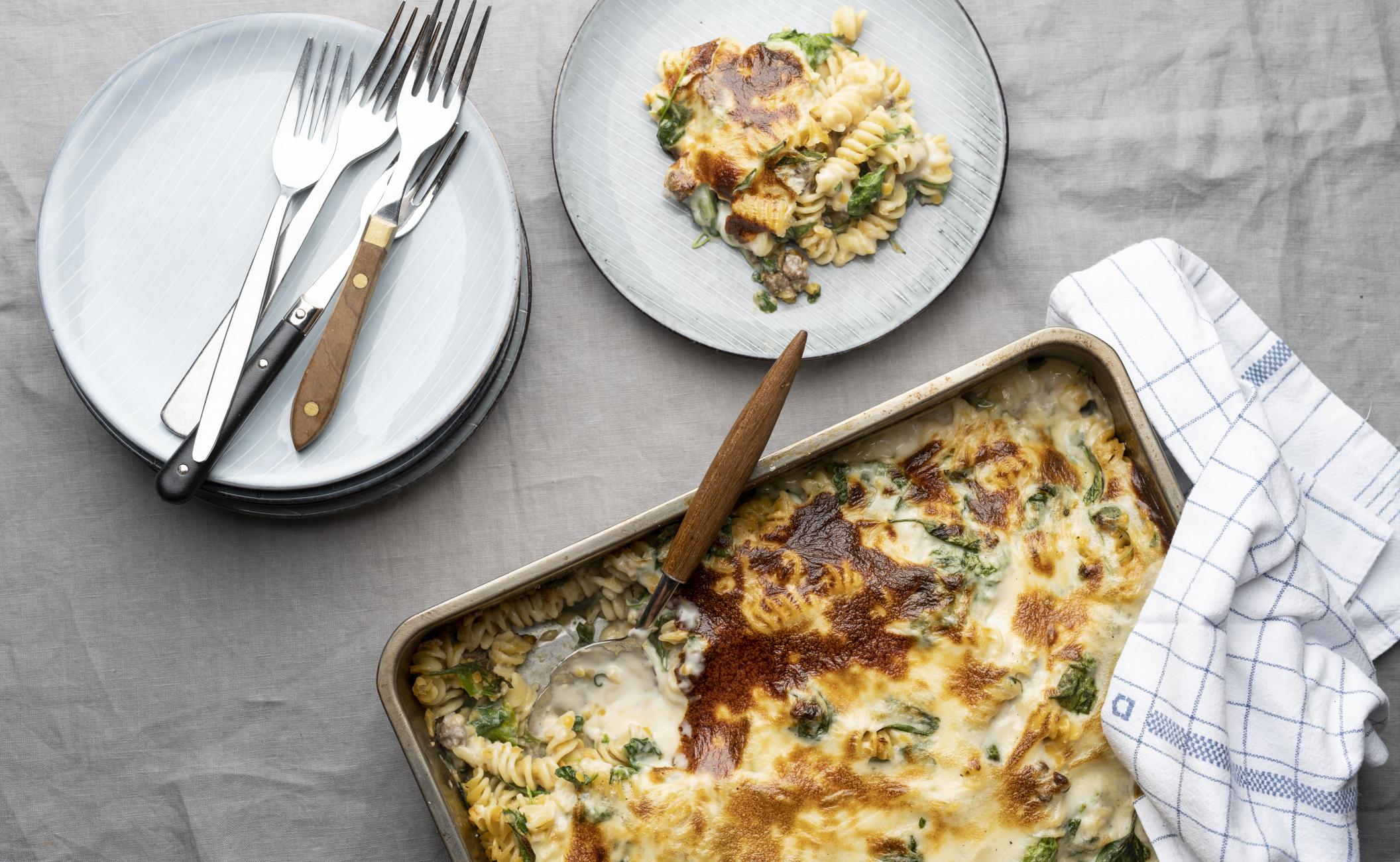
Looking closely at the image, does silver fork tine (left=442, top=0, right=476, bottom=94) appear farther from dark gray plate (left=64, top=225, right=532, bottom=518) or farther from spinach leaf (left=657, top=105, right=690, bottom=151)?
spinach leaf (left=657, top=105, right=690, bottom=151)

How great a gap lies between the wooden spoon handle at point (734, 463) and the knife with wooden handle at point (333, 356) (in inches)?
37.7

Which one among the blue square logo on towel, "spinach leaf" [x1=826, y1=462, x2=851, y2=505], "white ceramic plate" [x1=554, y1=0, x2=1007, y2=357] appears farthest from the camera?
"white ceramic plate" [x1=554, y1=0, x2=1007, y2=357]

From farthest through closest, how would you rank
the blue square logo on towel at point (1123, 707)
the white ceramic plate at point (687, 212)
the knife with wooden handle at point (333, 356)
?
the white ceramic plate at point (687, 212)
the knife with wooden handle at point (333, 356)
the blue square logo on towel at point (1123, 707)

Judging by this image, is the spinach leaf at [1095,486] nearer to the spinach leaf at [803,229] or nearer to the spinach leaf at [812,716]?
the spinach leaf at [812,716]

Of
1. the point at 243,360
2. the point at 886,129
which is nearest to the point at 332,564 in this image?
the point at 243,360

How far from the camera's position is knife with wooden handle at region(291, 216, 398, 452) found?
243cm

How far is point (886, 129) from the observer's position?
2.61 metres

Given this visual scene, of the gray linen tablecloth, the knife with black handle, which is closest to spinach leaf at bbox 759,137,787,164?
the gray linen tablecloth

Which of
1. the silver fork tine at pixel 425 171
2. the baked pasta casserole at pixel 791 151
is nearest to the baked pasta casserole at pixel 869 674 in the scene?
the baked pasta casserole at pixel 791 151

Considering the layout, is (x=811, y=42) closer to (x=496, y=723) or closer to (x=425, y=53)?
(x=425, y=53)

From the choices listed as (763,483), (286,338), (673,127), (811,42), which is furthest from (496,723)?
(811,42)

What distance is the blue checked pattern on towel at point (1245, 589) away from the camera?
6.93 ft

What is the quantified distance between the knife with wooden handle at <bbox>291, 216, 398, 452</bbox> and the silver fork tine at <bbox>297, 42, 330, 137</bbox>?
0.36m

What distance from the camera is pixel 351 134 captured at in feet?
8.30
